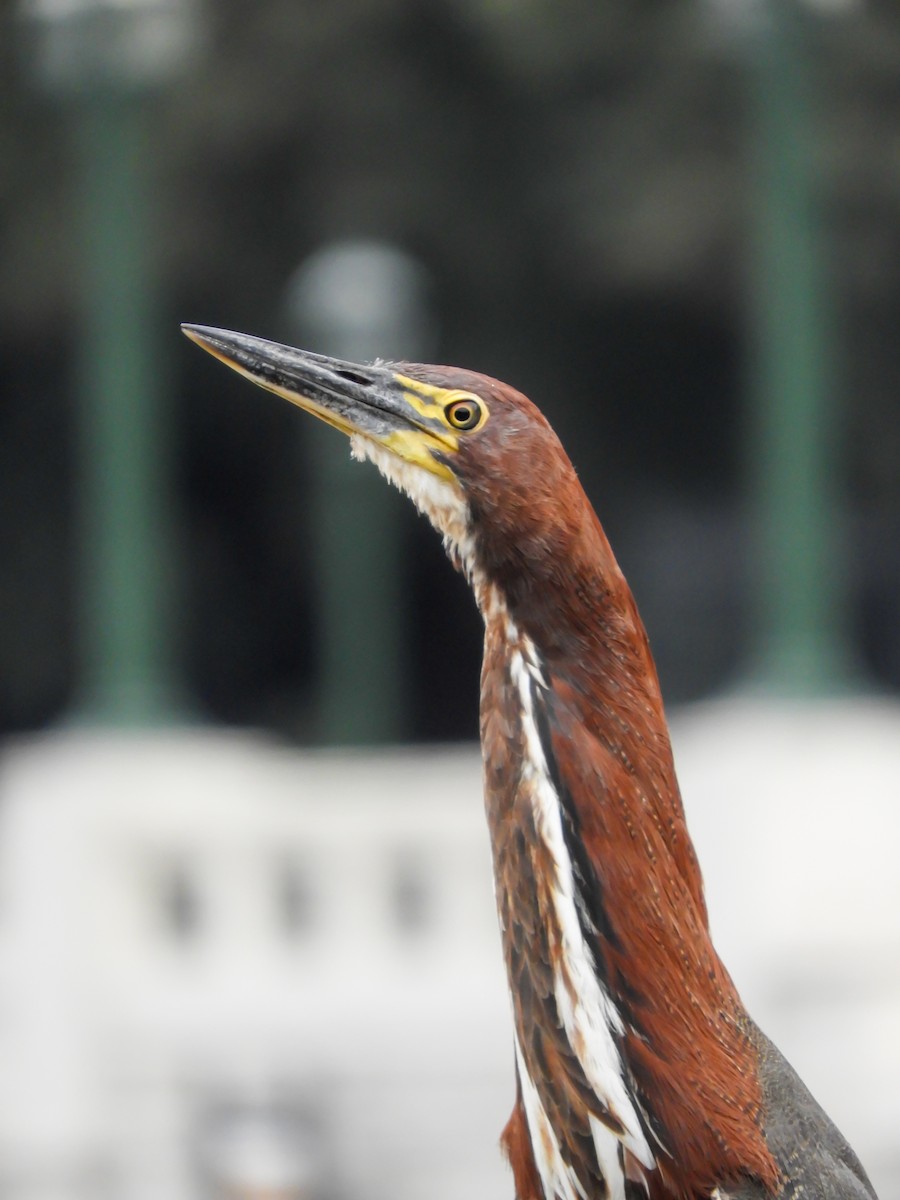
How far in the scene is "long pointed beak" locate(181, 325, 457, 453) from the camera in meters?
2.30

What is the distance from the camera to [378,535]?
895cm

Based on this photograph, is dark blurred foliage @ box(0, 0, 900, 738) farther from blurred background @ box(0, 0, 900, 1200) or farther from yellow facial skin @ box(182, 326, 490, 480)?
yellow facial skin @ box(182, 326, 490, 480)

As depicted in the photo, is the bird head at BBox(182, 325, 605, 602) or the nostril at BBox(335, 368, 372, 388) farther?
the nostril at BBox(335, 368, 372, 388)

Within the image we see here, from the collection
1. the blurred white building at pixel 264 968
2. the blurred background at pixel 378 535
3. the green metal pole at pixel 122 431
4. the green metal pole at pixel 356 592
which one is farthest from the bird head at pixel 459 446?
the green metal pole at pixel 356 592

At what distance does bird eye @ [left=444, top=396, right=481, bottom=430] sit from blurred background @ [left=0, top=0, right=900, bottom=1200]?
3291 millimetres

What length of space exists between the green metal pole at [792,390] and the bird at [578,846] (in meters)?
4.33

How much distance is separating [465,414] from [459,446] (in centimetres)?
4

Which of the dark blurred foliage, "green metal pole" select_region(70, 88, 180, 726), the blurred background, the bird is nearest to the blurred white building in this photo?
the blurred background

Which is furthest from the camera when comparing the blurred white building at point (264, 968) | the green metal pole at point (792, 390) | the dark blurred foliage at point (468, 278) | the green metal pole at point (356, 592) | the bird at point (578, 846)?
the dark blurred foliage at point (468, 278)

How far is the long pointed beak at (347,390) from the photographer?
230cm

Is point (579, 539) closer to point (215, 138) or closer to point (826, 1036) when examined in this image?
point (826, 1036)

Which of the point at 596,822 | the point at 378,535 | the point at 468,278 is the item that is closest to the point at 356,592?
the point at 378,535

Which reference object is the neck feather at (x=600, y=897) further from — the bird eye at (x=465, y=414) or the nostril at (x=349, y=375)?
the nostril at (x=349, y=375)

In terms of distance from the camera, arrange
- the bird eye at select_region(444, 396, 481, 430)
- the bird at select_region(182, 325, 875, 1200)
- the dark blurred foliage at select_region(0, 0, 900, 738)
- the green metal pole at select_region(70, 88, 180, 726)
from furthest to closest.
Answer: the dark blurred foliage at select_region(0, 0, 900, 738) < the green metal pole at select_region(70, 88, 180, 726) < the bird eye at select_region(444, 396, 481, 430) < the bird at select_region(182, 325, 875, 1200)
